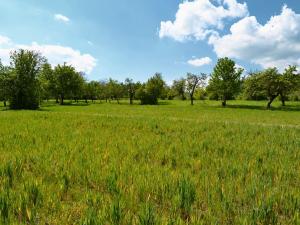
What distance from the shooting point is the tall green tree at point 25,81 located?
5428 centimetres

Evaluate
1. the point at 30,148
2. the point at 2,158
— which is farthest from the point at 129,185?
the point at 30,148

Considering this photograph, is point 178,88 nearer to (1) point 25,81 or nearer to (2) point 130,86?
(2) point 130,86

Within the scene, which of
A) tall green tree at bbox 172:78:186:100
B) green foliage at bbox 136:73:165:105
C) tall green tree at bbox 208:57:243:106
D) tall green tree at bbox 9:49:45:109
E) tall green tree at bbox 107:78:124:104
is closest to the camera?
tall green tree at bbox 9:49:45:109

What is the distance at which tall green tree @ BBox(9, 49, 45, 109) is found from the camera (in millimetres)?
54281

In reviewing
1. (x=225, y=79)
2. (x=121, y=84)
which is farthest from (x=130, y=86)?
(x=225, y=79)

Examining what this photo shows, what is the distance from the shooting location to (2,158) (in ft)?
22.9

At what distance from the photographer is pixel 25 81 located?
5566 cm

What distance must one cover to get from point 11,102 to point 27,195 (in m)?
56.4

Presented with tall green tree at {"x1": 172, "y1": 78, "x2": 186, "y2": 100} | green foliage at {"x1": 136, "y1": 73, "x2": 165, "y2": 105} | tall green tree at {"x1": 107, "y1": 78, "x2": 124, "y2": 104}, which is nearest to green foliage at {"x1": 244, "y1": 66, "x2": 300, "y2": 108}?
green foliage at {"x1": 136, "y1": 73, "x2": 165, "y2": 105}

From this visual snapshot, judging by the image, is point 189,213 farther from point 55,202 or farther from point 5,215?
point 5,215

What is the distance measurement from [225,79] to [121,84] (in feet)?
146

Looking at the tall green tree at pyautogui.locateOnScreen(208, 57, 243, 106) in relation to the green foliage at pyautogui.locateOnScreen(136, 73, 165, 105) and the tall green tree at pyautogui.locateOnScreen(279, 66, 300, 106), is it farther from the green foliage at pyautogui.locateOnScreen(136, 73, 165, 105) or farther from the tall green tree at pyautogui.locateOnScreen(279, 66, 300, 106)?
the green foliage at pyautogui.locateOnScreen(136, 73, 165, 105)

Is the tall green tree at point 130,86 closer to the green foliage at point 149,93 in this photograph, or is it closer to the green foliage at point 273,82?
the green foliage at point 149,93

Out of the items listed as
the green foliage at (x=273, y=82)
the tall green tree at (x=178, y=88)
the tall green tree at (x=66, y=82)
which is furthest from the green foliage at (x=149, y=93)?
the green foliage at (x=273, y=82)
